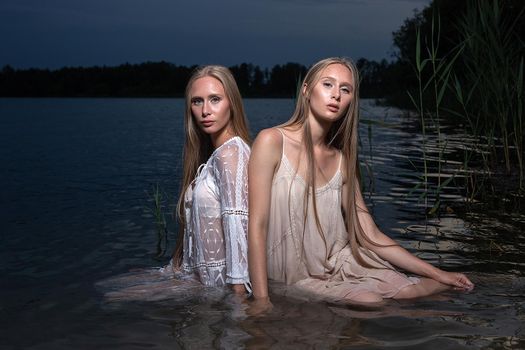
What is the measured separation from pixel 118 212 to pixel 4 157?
858cm

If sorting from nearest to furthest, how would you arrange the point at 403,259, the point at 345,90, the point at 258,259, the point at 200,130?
the point at 258,259 < the point at 345,90 < the point at 403,259 < the point at 200,130

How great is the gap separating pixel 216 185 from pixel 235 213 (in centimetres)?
27

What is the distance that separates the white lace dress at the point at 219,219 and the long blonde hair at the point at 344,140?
35cm

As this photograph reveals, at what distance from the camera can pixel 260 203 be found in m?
3.74

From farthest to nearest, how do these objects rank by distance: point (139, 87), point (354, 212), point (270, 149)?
1. point (139, 87)
2. point (354, 212)
3. point (270, 149)

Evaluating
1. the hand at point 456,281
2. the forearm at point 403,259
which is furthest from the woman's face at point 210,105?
the hand at point 456,281

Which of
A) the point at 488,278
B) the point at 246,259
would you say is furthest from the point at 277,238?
the point at 488,278

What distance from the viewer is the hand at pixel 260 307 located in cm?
373

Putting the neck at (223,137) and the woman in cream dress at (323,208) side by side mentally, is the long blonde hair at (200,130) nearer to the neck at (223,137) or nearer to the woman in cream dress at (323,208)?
the neck at (223,137)

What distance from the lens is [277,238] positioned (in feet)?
13.2

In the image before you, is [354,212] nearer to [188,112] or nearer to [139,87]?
[188,112]

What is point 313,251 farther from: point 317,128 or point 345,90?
point 345,90

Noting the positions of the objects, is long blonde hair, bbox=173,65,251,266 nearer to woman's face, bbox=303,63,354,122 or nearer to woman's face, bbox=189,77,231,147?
woman's face, bbox=189,77,231,147

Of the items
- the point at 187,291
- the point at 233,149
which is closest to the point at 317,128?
the point at 233,149
